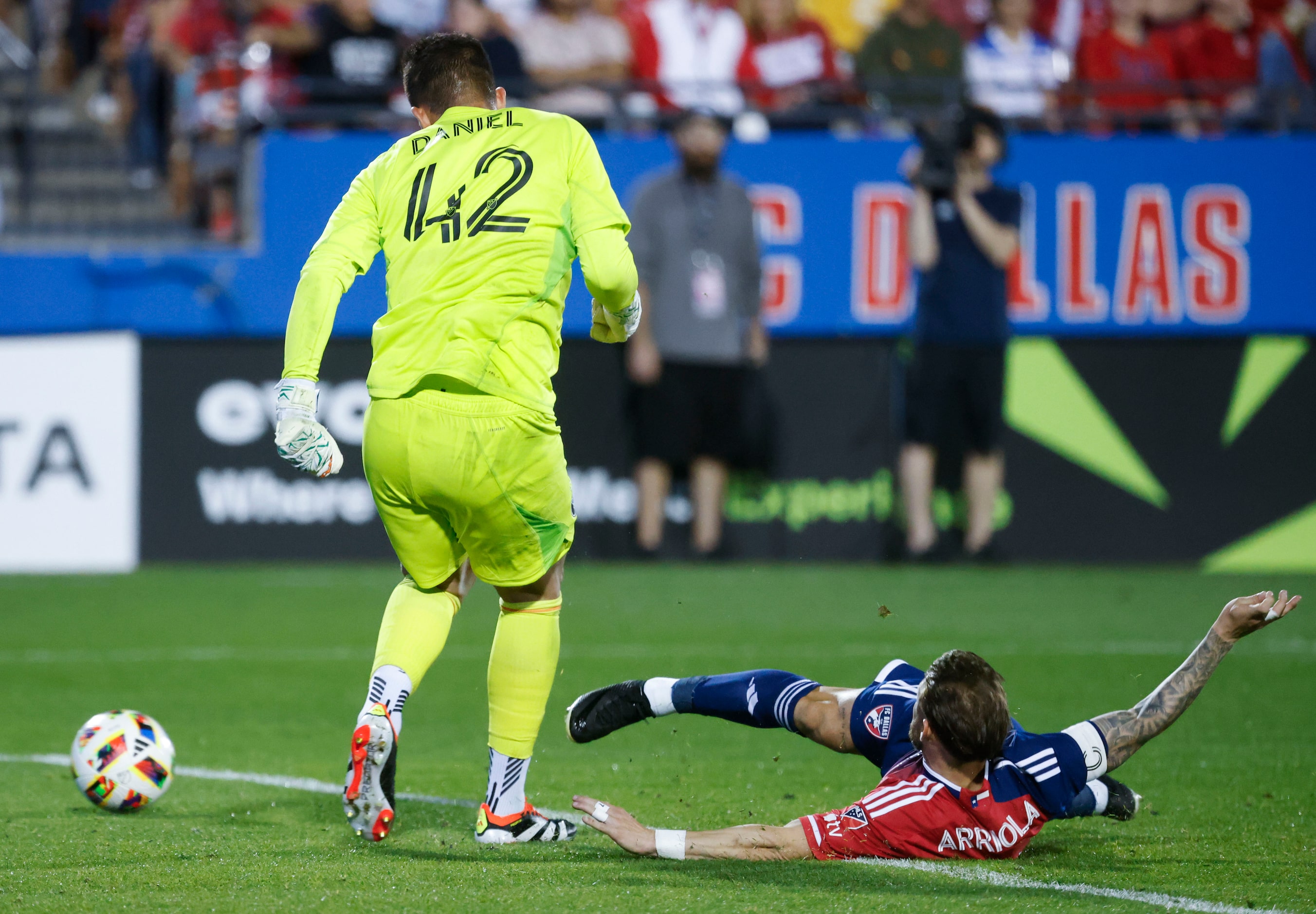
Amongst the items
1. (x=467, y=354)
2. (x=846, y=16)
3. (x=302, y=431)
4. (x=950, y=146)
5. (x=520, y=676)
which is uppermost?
(x=846, y=16)

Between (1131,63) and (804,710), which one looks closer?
(804,710)

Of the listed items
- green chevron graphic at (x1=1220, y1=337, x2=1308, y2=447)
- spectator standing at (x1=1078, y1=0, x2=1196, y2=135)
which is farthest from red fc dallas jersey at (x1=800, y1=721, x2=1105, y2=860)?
spectator standing at (x1=1078, y1=0, x2=1196, y2=135)

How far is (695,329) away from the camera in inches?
442

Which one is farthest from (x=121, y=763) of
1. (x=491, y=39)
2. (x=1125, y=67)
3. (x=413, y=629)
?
(x=1125, y=67)

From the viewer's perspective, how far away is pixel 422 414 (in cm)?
425

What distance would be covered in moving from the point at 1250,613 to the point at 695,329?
7.38 metres

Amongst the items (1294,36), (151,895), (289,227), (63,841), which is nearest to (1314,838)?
(151,895)

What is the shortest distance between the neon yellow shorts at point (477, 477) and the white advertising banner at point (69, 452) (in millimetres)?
7155

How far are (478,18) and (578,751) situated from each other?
23.8 ft

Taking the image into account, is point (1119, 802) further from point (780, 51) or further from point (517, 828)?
point (780, 51)

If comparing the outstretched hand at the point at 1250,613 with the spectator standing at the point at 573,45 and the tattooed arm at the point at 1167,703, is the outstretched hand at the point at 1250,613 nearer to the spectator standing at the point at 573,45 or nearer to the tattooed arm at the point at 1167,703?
the tattooed arm at the point at 1167,703

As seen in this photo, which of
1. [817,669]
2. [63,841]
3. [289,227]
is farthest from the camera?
[289,227]

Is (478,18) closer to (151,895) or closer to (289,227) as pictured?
(289,227)

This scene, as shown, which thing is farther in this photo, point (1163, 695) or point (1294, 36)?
point (1294, 36)
